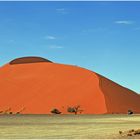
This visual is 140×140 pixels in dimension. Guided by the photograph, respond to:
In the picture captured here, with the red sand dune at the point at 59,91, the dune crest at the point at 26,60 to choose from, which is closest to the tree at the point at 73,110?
the red sand dune at the point at 59,91

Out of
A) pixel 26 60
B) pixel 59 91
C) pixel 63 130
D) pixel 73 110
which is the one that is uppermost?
pixel 26 60

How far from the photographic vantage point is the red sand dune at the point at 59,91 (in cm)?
12056

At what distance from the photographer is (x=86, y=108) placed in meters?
119

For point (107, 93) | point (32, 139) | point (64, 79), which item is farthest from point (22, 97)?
point (32, 139)

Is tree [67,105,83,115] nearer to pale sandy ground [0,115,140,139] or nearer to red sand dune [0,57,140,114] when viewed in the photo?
red sand dune [0,57,140,114]

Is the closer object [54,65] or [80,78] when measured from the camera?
[80,78]

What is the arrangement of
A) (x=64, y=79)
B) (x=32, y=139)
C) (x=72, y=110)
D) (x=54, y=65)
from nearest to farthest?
(x=32, y=139) < (x=72, y=110) < (x=64, y=79) < (x=54, y=65)

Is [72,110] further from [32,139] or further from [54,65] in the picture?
[32,139]

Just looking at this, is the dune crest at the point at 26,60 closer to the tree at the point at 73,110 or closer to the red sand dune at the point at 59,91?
the red sand dune at the point at 59,91

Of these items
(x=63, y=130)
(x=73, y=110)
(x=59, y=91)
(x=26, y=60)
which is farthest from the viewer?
(x=26, y=60)

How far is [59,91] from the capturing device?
424 ft

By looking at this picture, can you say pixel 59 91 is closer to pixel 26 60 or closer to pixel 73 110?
pixel 73 110

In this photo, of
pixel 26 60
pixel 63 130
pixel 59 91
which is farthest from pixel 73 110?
pixel 63 130

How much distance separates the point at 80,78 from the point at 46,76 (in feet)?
34.2
